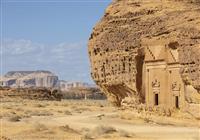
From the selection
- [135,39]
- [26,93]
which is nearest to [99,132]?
A: [135,39]

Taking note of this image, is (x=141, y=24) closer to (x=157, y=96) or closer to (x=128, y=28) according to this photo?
(x=128, y=28)

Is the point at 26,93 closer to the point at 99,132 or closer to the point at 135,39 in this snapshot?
the point at 135,39

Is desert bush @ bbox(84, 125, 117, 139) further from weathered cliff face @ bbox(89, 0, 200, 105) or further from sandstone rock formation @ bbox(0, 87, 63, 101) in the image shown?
sandstone rock formation @ bbox(0, 87, 63, 101)

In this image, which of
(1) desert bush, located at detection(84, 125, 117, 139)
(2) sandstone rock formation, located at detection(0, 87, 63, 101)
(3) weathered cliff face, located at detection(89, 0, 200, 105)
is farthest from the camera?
(2) sandstone rock formation, located at detection(0, 87, 63, 101)

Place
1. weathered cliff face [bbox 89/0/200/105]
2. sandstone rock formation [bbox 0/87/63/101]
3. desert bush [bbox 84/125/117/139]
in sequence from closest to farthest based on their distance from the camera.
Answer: desert bush [bbox 84/125/117/139] < weathered cliff face [bbox 89/0/200/105] < sandstone rock formation [bbox 0/87/63/101]

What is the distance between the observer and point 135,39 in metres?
35.2

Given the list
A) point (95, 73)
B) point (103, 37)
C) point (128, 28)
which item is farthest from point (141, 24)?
point (95, 73)

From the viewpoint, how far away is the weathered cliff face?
30391 mm

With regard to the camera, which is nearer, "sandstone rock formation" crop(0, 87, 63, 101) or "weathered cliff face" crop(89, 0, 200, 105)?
"weathered cliff face" crop(89, 0, 200, 105)

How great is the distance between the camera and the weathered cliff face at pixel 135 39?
1196 inches

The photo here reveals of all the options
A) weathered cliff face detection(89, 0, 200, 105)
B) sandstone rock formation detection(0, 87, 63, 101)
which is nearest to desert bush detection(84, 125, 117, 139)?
weathered cliff face detection(89, 0, 200, 105)

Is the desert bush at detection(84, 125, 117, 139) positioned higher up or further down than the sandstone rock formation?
further down

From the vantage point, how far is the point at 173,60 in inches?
1266

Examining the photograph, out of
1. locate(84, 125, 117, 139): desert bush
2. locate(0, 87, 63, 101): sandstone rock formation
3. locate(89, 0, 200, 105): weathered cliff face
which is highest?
locate(89, 0, 200, 105): weathered cliff face
